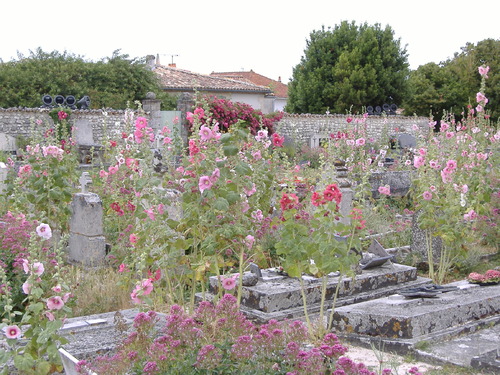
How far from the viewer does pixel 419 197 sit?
7000 millimetres

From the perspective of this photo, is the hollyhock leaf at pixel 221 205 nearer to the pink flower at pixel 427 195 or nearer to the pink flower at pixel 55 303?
the pink flower at pixel 55 303

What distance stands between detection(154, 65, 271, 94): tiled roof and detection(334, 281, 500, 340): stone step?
28.4m

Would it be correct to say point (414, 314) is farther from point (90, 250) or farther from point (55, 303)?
point (90, 250)

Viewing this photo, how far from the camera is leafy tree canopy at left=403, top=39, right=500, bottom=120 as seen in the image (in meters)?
33.4

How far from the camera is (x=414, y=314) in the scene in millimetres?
4645

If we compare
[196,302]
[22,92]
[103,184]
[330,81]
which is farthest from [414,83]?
[196,302]

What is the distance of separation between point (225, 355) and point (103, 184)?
6.14 meters

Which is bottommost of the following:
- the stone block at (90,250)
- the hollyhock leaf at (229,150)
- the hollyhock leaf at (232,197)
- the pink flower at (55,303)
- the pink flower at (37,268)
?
the stone block at (90,250)

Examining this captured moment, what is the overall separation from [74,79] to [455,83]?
19653 millimetres

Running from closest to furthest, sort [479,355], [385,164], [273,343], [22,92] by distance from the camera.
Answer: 1. [273,343]
2. [479,355]
3. [385,164]
4. [22,92]

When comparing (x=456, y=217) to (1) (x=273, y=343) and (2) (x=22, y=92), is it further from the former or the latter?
(2) (x=22, y=92)

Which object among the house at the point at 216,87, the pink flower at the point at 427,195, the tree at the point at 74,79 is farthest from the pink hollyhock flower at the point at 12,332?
the house at the point at 216,87

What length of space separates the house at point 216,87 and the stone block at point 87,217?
84.5ft

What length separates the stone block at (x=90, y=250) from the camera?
7.23m
